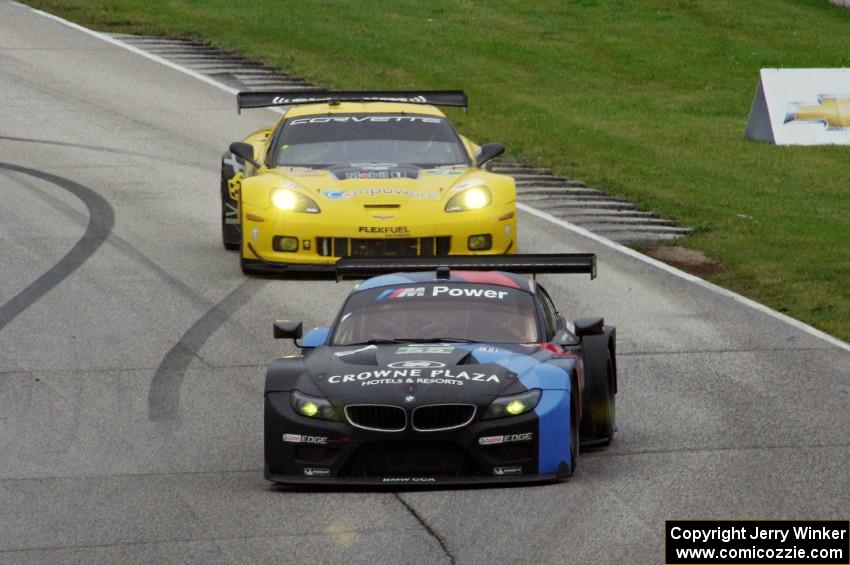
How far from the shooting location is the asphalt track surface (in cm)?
874

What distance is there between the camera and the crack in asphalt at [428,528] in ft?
27.4

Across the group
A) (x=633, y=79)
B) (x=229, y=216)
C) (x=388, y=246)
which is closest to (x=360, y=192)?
(x=388, y=246)

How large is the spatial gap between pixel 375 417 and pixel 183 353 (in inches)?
165

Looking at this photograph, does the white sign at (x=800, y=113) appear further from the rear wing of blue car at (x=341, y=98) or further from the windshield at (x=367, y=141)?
the windshield at (x=367, y=141)

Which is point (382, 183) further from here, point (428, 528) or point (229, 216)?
point (428, 528)

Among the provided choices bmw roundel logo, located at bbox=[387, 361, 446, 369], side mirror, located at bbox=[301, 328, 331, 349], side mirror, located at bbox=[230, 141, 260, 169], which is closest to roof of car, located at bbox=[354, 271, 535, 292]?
side mirror, located at bbox=[301, 328, 331, 349]

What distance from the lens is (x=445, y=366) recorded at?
9977 mm

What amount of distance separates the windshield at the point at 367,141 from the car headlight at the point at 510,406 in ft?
24.7

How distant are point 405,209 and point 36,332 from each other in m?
3.45

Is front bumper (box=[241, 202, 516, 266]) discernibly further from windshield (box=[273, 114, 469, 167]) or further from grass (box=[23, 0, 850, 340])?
grass (box=[23, 0, 850, 340])

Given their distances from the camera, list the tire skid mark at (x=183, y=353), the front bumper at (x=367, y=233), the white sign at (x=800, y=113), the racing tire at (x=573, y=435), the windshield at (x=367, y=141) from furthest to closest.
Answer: the white sign at (x=800, y=113) < the windshield at (x=367, y=141) < the front bumper at (x=367, y=233) < the tire skid mark at (x=183, y=353) < the racing tire at (x=573, y=435)

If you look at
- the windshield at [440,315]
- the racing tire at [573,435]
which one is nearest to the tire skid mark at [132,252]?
the windshield at [440,315]

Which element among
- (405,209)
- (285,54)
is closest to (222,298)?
(405,209)

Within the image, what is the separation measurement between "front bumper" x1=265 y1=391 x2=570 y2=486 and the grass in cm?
619
